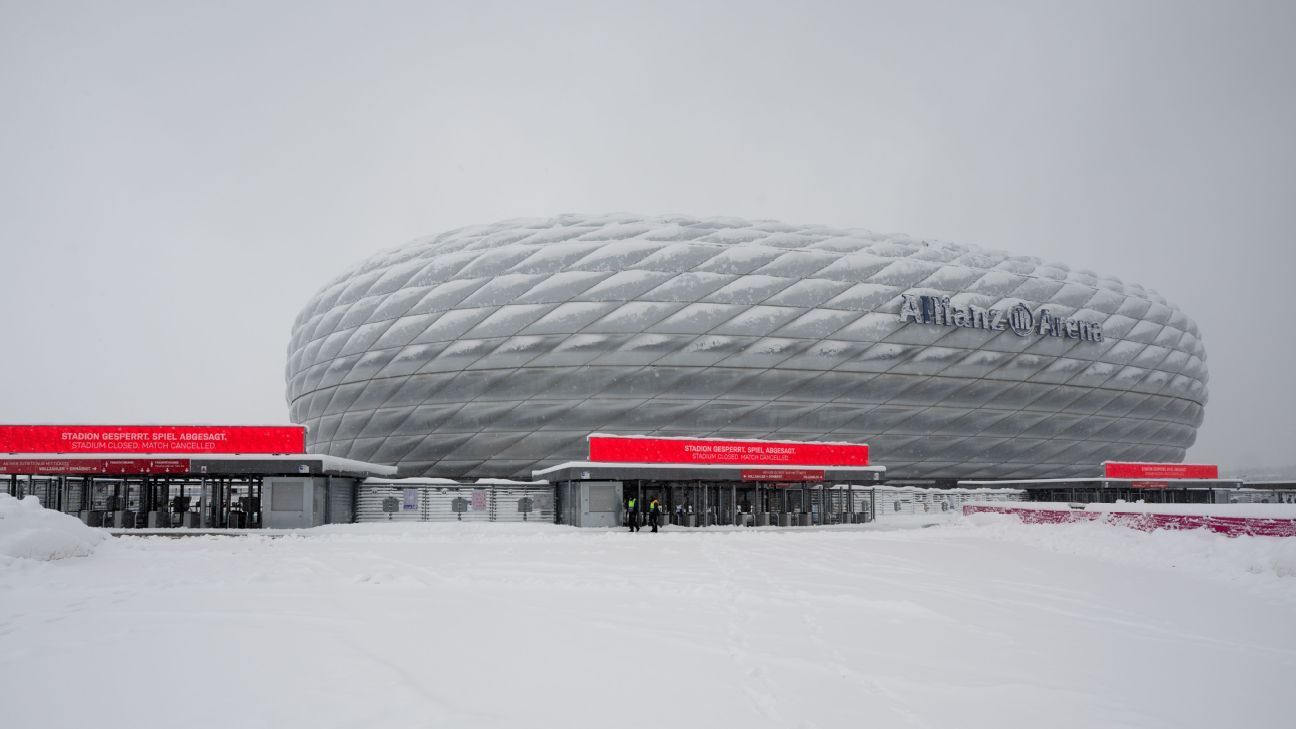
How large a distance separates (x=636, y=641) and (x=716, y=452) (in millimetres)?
21994

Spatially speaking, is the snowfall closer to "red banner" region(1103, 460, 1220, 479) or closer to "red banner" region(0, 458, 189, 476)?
"red banner" region(0, 458, 189, 476)

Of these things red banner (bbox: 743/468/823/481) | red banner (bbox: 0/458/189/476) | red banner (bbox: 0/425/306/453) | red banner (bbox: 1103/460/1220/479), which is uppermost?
red banner (bbox: 0/425/306/453)

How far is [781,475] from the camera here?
98.4 ft

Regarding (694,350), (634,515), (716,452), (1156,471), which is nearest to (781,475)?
(716,452)

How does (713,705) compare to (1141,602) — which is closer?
(713,705)

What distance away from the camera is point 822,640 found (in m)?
7.34

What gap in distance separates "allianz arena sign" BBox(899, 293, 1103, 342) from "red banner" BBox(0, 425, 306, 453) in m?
31.4

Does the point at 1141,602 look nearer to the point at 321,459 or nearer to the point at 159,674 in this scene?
Answer: the point at 159,674

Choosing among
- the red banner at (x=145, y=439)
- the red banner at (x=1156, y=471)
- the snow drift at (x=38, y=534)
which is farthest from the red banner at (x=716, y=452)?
the red banner at (x=1156, y=471)

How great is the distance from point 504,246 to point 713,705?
38.8 m

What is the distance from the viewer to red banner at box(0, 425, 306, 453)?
87.6 feet

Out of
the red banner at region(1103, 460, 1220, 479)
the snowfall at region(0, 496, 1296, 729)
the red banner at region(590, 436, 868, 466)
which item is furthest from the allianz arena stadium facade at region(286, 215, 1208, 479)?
the snowfall at region(0, 496, 1296, 729)

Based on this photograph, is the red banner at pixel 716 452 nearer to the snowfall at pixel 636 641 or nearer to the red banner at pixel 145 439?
the red banner at pixel 145 439

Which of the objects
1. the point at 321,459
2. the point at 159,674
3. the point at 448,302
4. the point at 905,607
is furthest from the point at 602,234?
the point at 159,674
